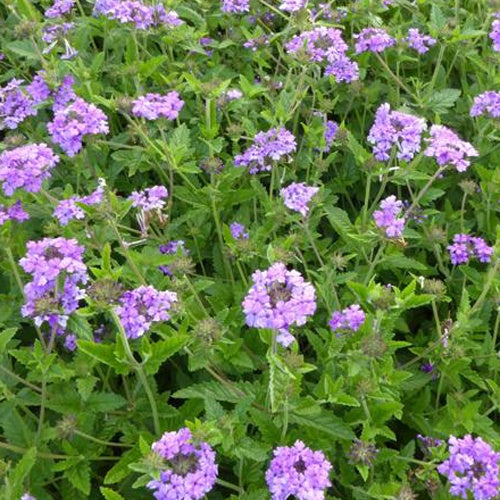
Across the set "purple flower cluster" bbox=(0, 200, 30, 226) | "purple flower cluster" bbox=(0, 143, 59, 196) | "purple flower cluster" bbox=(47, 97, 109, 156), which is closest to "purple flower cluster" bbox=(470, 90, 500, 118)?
"purple flower cluster" bbox=(47, 97, 109, 156)

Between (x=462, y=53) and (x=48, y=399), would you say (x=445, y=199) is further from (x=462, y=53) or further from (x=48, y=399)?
(x=48, y=399)

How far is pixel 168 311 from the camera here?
9.45 ft

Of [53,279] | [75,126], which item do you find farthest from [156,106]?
[53,279]

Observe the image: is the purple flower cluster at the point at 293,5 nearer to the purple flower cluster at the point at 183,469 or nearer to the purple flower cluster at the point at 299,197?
the purple flower cluster at the point at 299,197

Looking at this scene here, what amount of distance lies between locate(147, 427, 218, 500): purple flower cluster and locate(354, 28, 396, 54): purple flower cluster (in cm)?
306

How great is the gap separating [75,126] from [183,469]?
6.31 feet

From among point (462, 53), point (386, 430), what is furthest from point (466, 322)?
point (462, 53)

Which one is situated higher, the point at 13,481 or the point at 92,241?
the point at 92,241

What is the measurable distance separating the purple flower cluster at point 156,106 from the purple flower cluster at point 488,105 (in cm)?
183

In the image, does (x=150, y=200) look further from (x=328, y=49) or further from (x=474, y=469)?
(x=474, y=469)

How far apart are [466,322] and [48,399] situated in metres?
2.02

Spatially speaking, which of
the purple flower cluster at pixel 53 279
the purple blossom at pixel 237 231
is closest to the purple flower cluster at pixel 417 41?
the purple blossom at pixel 237 231

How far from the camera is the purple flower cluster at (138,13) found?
4.16m

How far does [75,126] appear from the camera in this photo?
347 centimetres
